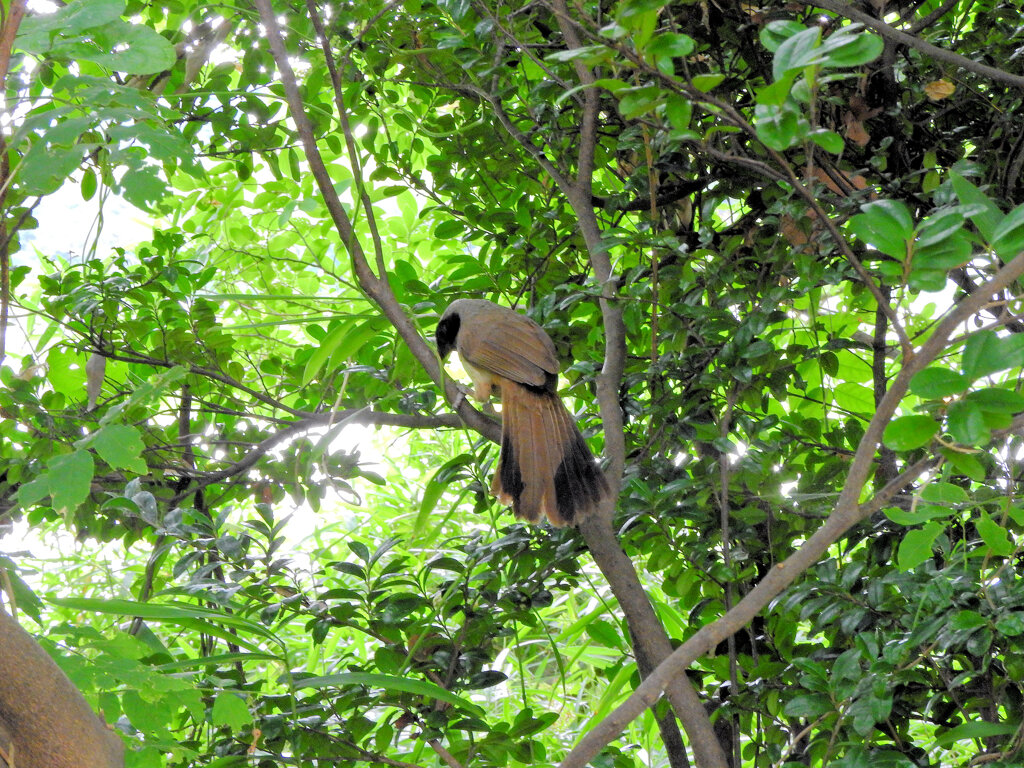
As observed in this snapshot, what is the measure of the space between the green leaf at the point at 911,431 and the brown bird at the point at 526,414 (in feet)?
2.32

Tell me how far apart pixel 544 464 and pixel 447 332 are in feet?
2.10

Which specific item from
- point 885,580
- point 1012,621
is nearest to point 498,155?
point 885,580

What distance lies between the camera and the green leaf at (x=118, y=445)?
1.04m

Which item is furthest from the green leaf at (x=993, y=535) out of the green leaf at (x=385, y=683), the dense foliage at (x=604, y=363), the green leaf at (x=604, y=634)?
the green leaf at (x=604, y=634)

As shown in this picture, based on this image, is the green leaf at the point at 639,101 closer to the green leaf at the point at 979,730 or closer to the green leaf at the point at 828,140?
the green leaf at the point at 828,140

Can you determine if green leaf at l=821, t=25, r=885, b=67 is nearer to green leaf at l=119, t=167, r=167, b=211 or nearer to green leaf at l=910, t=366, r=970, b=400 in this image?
green leaf at l=910, t=366, r=970, b=400

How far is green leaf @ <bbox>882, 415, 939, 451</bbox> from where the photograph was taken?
35.0 inches

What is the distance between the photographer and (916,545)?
1.14 m

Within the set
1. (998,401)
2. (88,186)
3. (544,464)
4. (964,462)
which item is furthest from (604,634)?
(88,186)

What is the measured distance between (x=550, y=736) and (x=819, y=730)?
128 cm

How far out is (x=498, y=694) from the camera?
9.61 ft

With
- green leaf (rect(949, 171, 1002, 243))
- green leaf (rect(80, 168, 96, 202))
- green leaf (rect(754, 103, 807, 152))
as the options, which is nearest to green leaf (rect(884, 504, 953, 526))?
green leaf (rect(949, 171, 1002, 243))

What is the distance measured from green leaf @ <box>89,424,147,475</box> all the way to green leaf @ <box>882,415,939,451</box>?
755 mm

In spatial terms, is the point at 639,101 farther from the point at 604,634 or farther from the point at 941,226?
the point at 604,634
